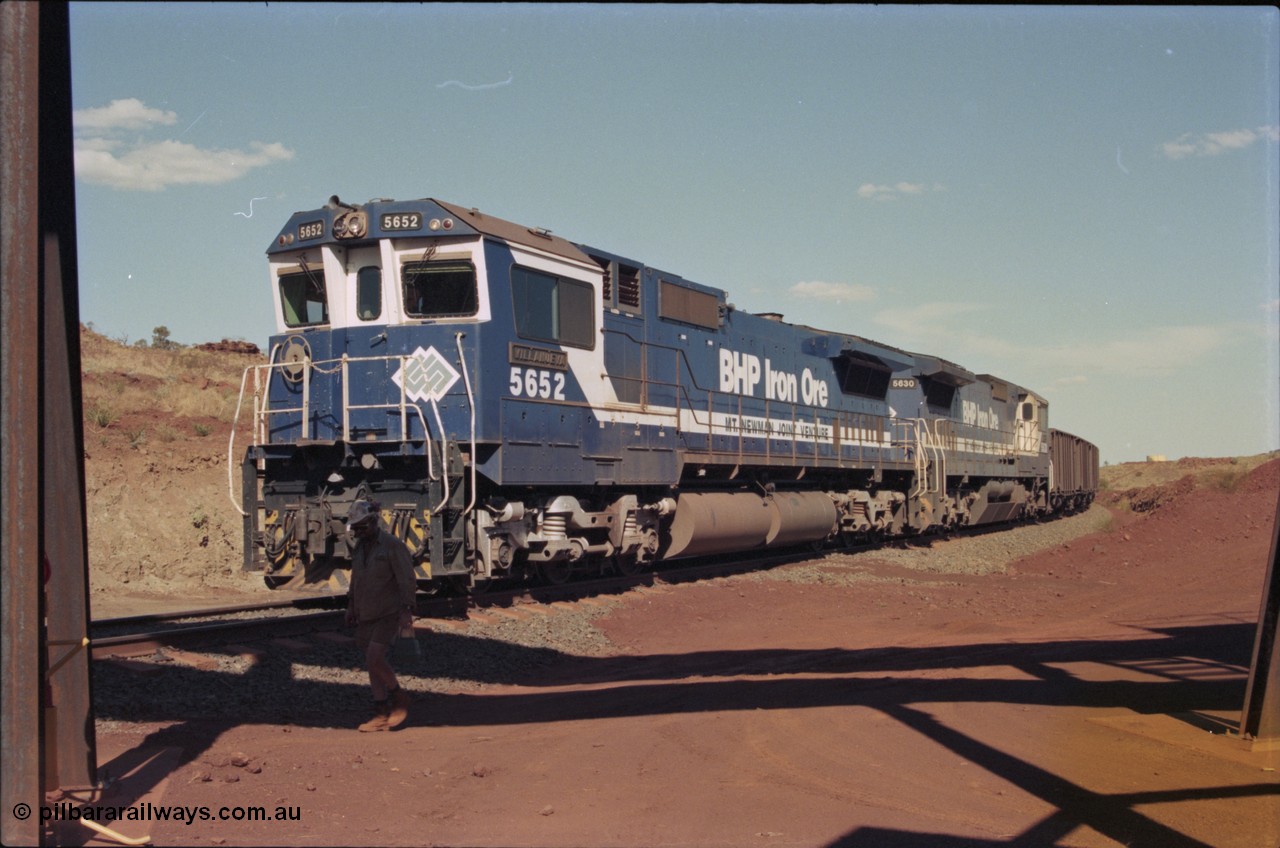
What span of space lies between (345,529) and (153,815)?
6005mm

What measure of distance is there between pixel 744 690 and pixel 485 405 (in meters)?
4.48

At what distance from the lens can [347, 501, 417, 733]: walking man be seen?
7.57 m

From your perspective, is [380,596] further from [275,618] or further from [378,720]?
[275,618]

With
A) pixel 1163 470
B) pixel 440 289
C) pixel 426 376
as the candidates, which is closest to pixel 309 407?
Result: pixel 426 376

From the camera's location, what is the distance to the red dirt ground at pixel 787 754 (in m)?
5.51

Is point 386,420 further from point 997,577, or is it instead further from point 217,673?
point 997,577

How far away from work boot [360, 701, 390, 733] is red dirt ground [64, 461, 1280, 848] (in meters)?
0.19

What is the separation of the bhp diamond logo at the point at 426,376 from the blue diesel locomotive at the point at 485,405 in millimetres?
22

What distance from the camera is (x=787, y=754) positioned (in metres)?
6.84

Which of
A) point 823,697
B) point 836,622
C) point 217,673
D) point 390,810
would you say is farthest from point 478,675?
point 836,622

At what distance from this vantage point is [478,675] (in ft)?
31.1

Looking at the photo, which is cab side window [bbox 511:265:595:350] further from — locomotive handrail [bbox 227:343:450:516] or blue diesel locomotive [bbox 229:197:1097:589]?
locomotive handrail [bbox 227:343:450:516]

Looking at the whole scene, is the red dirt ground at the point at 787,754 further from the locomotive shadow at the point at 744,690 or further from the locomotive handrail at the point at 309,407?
the locomotive handrail at the point at 309,407

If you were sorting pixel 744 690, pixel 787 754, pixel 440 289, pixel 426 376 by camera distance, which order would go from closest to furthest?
pixel 787 754 < pixel 744 690 < pixel 426 376 < pixel 440 289
